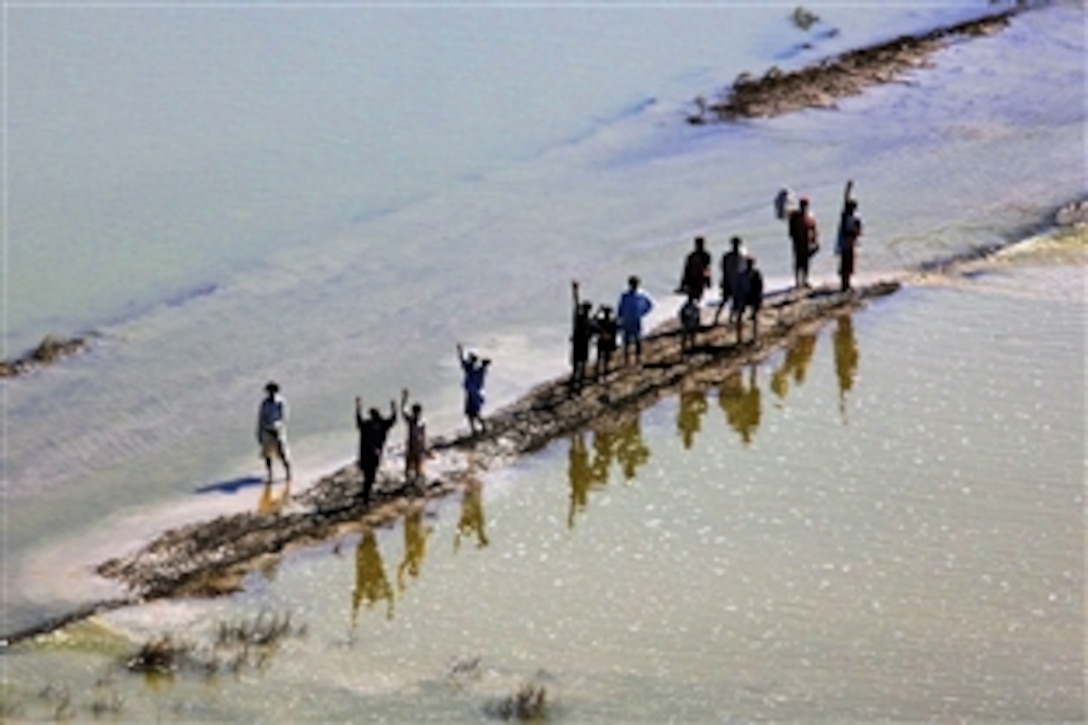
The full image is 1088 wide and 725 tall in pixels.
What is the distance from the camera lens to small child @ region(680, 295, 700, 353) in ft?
84.1

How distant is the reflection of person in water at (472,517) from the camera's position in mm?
21609

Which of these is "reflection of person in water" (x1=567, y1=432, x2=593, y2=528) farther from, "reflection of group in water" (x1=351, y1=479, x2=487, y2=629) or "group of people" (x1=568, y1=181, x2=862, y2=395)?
"group of people" (x1=568, y1=181, x2=862, y2=395)

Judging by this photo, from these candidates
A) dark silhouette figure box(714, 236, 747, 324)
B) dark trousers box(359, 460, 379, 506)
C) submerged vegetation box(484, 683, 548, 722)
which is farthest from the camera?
dark silhouette figure box(714, 236, 747, 324)

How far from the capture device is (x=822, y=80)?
129ft

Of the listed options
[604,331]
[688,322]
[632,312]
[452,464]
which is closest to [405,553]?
[452,464]

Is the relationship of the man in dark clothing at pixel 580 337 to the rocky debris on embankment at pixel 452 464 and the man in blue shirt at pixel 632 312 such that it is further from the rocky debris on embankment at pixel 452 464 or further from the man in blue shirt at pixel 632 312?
the man in blue shirt at pixel 632 312

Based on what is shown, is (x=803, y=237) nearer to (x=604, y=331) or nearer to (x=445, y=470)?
(x=604, y=331)

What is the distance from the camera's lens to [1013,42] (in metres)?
42.7

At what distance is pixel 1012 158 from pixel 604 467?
1431cm

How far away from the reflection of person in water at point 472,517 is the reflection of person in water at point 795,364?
427cm

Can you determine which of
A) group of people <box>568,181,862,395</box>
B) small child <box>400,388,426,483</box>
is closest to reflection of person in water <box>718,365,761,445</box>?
group of people <box>568,181,862,395</box>

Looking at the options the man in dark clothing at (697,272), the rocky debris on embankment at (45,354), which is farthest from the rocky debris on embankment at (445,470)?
the rocky debris on embankment at (45,354)

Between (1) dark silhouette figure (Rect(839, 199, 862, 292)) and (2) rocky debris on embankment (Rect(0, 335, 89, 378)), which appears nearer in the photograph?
(2) rocky debris on embankment (Rect(0, 335, 89, 378))

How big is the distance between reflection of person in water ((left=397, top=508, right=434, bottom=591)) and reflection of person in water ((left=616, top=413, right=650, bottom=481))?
7.93 ft
